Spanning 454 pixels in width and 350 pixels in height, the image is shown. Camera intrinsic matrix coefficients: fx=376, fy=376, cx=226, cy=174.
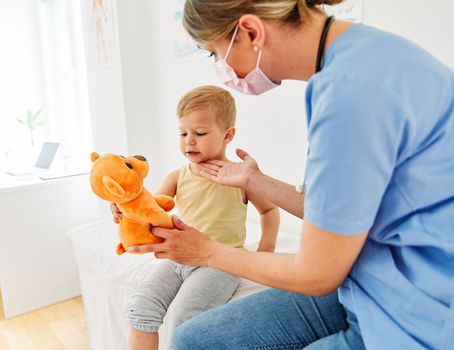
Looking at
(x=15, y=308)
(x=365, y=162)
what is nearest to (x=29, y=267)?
(x=15, y=308)

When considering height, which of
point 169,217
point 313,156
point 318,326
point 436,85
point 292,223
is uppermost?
point 436,85

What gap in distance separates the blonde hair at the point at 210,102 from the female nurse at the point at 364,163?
386mm

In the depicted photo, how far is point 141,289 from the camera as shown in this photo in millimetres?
1159

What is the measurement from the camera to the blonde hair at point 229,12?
2.26 ft

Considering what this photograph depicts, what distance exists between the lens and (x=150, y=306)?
111 cm

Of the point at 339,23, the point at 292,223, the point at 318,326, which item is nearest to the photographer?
the point at 339,23

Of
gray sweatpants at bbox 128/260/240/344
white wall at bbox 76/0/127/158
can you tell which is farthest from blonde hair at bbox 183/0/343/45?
white wall at bbox 76/0/127/158

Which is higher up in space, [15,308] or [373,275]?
[373,275]

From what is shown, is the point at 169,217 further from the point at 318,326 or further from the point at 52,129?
the point at 52,129

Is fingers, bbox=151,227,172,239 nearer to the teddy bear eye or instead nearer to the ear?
the teddy bear eye

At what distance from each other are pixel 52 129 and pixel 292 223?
239 cm

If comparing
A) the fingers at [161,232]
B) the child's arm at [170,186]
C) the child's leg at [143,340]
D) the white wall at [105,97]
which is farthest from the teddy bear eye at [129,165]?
the white wall at [105,97]

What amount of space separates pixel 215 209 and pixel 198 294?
0.93 feet

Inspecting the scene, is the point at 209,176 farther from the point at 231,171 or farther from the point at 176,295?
the point at 176,295
